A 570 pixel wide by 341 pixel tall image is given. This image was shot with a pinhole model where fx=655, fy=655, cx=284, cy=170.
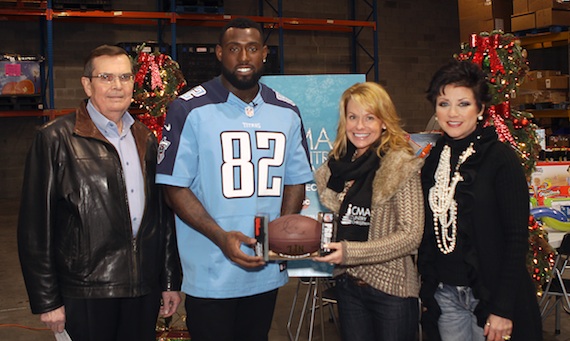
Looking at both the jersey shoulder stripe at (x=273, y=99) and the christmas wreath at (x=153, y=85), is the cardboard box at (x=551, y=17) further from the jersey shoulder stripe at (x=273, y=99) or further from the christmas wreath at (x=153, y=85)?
the jersey shoulder stripe at (x=273, y=99)

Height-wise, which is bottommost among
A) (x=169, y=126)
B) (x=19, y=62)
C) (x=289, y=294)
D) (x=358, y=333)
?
(x=289, y=294)

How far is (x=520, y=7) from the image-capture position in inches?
315

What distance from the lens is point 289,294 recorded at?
17.8 ft

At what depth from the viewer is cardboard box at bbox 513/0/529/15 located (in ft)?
26.0

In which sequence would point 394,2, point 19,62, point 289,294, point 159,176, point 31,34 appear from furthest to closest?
point 394,2, point 31,34, point 19,62, point 289,294, point 159,176

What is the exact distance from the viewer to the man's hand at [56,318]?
2.18m

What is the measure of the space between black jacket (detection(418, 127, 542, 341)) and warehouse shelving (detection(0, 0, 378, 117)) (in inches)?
302

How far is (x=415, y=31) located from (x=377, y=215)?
422 inches

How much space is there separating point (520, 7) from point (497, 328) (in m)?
6.78

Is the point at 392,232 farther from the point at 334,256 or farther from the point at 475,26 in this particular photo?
the point at 475,26

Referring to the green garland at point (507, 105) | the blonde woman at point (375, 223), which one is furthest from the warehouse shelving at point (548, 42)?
the blonde woman at point (375, 223)

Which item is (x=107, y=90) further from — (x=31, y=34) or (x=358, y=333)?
(x=31, y=34)

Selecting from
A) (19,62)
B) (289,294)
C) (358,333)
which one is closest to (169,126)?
(358,333)

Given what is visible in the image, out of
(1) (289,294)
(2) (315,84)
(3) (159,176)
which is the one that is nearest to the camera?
(3) (159,176)
